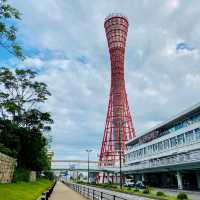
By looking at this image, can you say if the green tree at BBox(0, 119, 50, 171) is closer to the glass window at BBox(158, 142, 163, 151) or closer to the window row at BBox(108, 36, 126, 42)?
the glass window at BBox(158, 142, 163, 151)

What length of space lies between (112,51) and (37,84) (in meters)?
32.4

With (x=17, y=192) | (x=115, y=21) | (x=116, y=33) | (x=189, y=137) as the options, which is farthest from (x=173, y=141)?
(x=115, y=21)

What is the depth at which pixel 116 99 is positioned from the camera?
73.2m

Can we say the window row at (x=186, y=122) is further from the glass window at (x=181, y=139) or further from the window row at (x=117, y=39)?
the window row at (x=117, y=39)

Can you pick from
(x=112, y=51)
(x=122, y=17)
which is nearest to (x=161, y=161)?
(x=112, y=51)

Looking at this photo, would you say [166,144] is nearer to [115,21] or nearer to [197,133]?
[197,133]

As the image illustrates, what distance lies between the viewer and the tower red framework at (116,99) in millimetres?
72000

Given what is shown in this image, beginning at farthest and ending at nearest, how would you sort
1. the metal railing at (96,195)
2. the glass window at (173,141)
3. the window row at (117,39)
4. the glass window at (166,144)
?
the window row at (117,39)
the glass window at (166,144)
the glass window at (173,141)
the metal railing at (96,195)

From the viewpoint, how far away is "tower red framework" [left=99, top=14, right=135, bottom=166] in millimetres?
72000

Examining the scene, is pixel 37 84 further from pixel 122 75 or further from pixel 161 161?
pixel 122 75

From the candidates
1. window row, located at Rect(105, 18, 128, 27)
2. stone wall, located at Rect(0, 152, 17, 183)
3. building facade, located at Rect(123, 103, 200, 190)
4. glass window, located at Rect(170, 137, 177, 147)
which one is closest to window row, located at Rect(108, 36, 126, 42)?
window row, located at Rect(105, 18, 128, 27)

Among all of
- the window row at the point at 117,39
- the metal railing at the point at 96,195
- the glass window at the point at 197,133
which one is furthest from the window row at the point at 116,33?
the metal railing at the point at 96,195

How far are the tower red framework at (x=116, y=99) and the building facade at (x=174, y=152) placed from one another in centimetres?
881

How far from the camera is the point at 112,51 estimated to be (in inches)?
2864
